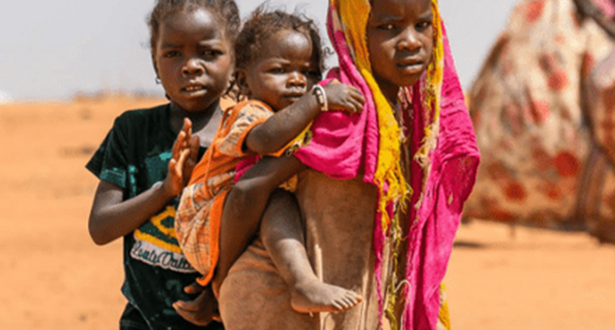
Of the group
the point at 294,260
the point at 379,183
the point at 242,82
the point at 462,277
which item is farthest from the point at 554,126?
the point at 294,260

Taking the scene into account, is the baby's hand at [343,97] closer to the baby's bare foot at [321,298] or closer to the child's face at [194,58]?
the baby's bare foot at [321,298]

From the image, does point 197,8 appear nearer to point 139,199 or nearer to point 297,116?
point 139,199

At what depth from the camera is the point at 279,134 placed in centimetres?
251

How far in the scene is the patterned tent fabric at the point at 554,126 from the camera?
1063 centimetres

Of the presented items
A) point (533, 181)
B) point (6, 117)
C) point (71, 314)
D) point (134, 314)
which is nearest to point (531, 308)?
point (533, 181)

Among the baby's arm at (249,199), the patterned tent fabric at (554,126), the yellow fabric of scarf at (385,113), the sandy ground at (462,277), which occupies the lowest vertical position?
the sandy ground at (462,277)

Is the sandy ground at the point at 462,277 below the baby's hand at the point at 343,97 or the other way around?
below

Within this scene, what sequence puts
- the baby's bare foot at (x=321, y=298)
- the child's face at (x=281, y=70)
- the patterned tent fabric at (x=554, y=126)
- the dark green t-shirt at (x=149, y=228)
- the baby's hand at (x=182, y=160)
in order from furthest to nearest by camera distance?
the patterned tent fabric at (x=554, y=126) → the dark green t-shirt at (x=149, y=228) → the baby's hand at (x=182, y=160) → the child's face at (x=281, y=70) → the baby's bare foot at (x=321, y=298)

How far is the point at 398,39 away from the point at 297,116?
376 mm

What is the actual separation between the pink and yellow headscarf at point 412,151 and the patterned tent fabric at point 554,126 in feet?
26.7

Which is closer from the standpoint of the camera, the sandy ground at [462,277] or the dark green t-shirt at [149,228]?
the dark green t-shirt at [149,228]

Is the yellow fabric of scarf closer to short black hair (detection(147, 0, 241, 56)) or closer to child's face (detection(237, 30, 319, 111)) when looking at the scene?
child's face (detection(237, 30, 319, 111))

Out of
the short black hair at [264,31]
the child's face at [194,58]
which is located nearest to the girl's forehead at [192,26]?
the child's face at [194,58]

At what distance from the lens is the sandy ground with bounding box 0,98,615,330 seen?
793 centimetres
